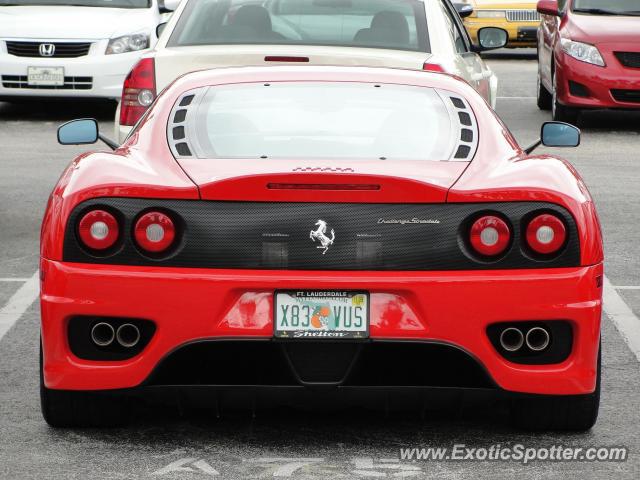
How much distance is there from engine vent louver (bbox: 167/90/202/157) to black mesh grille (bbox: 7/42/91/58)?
10634mm

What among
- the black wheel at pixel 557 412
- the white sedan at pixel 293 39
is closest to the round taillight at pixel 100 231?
the black wheel at pixel 557 412

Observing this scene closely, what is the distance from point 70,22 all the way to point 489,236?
39.7 feet

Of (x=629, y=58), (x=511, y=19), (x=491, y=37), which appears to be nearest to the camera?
(x=491, y=37)

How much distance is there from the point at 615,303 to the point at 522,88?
1289 centimetres

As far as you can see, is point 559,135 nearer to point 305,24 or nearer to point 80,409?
point 80,409

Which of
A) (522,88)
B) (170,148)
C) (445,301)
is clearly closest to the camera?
(445,301)

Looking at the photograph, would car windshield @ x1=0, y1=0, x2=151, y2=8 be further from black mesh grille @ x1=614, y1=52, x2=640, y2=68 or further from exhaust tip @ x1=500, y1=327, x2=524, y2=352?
exhaust tip @ x1=500, y1=327, x2=524, y2=352

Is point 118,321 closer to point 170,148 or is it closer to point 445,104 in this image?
point 170,148

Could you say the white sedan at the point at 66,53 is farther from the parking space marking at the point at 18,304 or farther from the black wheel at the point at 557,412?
the black wheel at the point at 557,412

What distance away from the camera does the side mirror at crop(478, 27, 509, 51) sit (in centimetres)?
1242

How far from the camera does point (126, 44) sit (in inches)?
659

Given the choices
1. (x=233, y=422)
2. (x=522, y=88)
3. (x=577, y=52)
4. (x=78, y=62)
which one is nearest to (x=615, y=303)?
(x=233, y=422)

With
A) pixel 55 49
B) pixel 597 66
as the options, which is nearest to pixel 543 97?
pixel 597 66

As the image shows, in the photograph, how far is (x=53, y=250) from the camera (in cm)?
534
